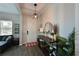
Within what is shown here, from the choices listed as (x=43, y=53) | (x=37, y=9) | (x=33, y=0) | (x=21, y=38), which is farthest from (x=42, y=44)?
(x=33, y=0)

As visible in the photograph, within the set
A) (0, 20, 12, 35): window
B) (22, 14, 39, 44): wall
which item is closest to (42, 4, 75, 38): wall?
(22, 14, 39, 44): wall

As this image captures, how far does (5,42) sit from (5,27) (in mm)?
265

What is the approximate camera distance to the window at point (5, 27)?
246 centimetres

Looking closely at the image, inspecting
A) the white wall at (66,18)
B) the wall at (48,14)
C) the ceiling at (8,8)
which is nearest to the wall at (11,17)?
the ceiling at (8,8)

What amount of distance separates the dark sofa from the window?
0.23ft

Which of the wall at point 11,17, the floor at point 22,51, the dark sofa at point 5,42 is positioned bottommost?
the floor at point 22,51

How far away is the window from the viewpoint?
8.07 feet

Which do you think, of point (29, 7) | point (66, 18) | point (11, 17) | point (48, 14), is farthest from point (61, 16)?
point (11, 17)

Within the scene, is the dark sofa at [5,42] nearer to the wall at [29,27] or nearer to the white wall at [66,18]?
the wall at [29,27]

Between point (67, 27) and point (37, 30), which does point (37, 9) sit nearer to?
point (37, 30)

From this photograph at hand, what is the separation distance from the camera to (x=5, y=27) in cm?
250

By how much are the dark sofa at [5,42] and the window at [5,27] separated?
2.8 inches

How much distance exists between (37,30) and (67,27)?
21.1 inches

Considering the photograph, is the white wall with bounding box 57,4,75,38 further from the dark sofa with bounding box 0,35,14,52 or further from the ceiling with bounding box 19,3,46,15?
the dark sofa with bounding box 0,35,14,52
